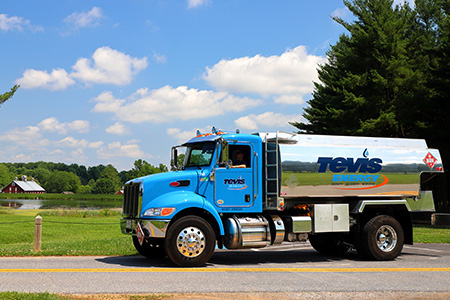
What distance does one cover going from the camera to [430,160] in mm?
14672

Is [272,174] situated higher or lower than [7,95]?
lower

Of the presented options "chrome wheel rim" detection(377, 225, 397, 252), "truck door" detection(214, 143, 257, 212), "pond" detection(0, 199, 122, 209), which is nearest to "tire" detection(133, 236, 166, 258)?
"truck door" detection(214, 143, 257, 212)

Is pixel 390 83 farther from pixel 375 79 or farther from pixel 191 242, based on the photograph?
pixel 191 242

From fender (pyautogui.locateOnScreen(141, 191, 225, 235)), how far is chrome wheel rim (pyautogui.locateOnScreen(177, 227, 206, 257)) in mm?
489

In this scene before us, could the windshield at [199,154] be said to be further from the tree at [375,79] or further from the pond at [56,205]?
the pond at [56,205]

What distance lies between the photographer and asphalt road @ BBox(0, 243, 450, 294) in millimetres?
9242

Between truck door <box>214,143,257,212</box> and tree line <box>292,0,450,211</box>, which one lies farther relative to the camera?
tree line <box>292,0,450,211</box>

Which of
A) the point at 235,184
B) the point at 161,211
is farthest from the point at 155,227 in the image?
the point at 235,184

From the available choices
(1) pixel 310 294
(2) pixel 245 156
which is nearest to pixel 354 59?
(2) pixel 245 156

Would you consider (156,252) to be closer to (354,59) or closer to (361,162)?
(361,162)

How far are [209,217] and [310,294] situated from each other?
4175 mm

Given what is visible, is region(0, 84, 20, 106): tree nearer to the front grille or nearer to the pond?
the front grille

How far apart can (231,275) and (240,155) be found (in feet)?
10.6

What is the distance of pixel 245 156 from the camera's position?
12.8 metres
